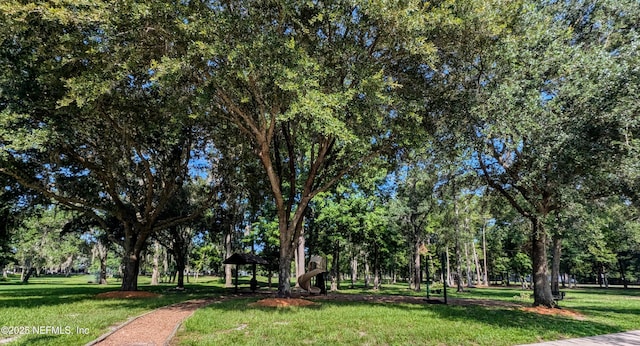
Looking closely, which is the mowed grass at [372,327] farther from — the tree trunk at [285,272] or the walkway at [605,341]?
the tree trunk at [285,272]

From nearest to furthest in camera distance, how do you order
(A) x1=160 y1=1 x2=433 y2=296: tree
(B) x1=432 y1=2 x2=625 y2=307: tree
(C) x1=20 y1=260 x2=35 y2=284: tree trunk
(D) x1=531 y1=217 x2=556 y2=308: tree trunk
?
(B) x1=432 y1=2 x2=625 y2=307: tree < (A) x1=160 y1=1 x2=433 y2=296: tree < (D) x1=531 y1=217 x2=556 y2=308: tree trunk < (C) x1=20 y1=260 x2=35 y2=284: tree trunk

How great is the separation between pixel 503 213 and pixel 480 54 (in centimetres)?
1157

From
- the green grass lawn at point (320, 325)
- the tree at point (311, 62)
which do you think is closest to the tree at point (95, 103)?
the tree at point (311, 62)

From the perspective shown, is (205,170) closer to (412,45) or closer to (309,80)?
(309,80)

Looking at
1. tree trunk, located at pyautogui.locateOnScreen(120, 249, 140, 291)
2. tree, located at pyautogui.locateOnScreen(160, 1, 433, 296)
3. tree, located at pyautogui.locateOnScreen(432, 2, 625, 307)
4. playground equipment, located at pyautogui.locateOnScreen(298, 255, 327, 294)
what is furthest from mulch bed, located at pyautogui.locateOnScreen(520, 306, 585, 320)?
tree trunk, located at pyautogui.locateOnScreen(120, 249, 140, 291)

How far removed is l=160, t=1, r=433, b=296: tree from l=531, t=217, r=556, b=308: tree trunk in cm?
756

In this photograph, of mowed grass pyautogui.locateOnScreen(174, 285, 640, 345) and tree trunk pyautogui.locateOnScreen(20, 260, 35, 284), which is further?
tree trunk pyautogui.locateOnScreen(20, 260, 35, 284)

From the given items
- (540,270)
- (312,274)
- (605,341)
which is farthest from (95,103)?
(540,270)

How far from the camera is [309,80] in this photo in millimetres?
10305

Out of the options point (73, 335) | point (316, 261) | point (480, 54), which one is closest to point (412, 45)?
point (480, 54)

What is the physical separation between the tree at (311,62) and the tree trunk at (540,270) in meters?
7.56

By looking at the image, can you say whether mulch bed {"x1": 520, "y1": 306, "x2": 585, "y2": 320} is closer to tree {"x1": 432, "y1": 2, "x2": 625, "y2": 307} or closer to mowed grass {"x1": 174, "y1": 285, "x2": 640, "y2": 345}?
mowed grass {"x1": 174, "y1": 285, "x2": 640, "y2": 345}

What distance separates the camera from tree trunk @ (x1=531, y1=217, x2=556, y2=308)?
14914 millimetres

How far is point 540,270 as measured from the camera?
15.4 metres
